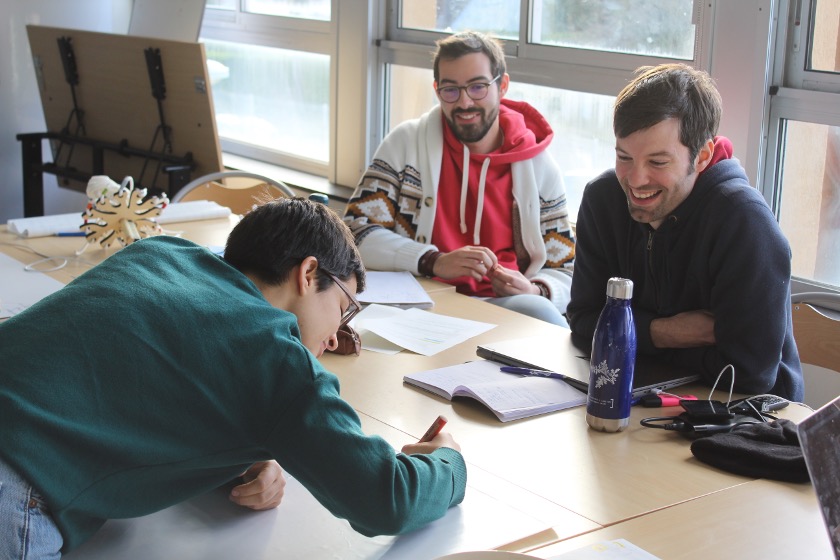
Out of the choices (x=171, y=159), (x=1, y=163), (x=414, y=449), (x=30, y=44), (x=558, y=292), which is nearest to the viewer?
(x=414, y=449)

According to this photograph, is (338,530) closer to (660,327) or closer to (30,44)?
(660,327)

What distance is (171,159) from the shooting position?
438 centimetres

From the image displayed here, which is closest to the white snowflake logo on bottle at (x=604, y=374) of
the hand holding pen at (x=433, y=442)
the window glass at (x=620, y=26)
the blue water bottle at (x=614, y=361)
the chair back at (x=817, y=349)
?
the blue water bottle at (x=614, y=361)

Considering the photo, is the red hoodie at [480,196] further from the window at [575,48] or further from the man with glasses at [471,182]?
the window at [575,48]

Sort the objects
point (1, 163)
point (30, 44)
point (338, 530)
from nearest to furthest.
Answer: point (338, 530) < point (30, 44) < point (1, 163)

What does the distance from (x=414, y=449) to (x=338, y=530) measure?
22 centimetres

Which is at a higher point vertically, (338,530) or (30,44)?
(30,44)

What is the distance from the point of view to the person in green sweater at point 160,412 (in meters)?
1.14

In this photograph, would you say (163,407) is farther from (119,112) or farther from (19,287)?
(119,112)

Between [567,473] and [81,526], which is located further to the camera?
[567,473]

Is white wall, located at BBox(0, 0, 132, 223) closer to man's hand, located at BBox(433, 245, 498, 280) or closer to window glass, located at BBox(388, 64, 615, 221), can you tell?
window glass, located at BBox(388, 64, 615, 221)

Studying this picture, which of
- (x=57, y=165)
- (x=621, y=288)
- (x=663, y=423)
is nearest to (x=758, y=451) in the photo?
(x=663, y=423)

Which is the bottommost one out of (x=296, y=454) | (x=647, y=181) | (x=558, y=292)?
(x=558, y=292)

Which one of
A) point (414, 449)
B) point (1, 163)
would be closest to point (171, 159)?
point (1, 163)
